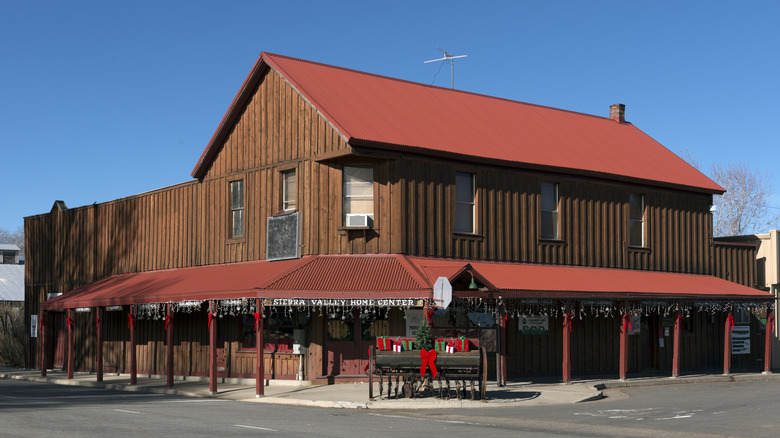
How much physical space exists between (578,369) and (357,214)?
907 cm

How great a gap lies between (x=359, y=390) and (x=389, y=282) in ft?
9.10

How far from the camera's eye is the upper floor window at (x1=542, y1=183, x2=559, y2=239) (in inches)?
1213

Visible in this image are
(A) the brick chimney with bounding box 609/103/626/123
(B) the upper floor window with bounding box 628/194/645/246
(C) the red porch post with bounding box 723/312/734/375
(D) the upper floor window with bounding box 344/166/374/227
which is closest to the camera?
(D) the upper floor window with bounding box 344/166/374/227

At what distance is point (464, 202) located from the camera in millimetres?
28656

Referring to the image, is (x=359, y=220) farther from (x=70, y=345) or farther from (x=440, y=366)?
(x=70, y=345)

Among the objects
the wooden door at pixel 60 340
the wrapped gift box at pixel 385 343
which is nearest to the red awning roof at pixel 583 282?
the wrapped gift box at pixel 385 343

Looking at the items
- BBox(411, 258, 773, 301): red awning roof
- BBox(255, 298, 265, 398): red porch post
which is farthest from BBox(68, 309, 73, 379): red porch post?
BBox(411, 258, 773, 301): red awning roof

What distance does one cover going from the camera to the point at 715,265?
35.9m

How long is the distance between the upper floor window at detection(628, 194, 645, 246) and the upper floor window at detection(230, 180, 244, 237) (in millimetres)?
12723

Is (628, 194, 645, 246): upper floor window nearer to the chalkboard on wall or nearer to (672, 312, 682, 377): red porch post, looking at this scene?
(672, 312, 682, 377): red porch post

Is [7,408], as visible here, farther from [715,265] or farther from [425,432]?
[715,265]

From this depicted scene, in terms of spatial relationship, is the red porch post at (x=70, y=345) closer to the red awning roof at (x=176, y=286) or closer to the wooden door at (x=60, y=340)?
the red awning roof at (x=176, y=286)

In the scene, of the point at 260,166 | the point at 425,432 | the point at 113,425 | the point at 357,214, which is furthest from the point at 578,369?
the point at 113,425

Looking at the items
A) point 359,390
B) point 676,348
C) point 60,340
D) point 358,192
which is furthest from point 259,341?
point 60,340
